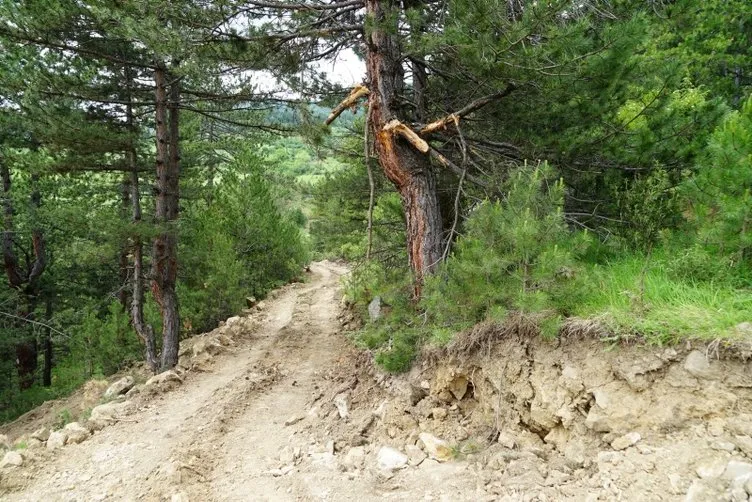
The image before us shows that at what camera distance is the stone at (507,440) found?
11.1ft

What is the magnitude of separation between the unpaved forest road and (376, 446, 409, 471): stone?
0.73ft

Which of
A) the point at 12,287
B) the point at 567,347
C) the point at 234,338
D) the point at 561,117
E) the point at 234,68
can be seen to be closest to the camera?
the point at 567,347

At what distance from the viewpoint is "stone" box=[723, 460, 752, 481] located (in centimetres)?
207

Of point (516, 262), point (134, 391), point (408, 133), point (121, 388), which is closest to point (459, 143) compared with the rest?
point (408, 133)

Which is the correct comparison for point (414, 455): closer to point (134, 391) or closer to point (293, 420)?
point (293, 420)

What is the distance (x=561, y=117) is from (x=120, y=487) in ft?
20.5

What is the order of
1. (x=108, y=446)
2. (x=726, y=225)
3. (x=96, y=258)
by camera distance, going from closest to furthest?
(x=726, y=225), (x=108, y=446), (x=96, y=258)

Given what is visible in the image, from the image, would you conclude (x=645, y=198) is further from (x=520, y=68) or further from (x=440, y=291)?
(x=440, y=291)

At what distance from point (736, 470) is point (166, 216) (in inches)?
344

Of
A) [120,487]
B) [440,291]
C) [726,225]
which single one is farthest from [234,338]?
[726,225]

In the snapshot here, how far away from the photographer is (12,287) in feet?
45.3

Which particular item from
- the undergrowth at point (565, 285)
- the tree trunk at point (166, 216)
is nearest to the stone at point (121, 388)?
the tree trunk at point (166, 216)

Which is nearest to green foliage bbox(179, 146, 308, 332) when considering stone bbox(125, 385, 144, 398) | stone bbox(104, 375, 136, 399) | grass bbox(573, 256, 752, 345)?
stone bbox(125, 385, 144, 398)

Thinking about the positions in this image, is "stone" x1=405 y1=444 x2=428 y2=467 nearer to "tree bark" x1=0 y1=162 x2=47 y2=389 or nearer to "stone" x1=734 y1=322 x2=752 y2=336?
"stone" x1=734 y1=322 x2=752 y2=336
